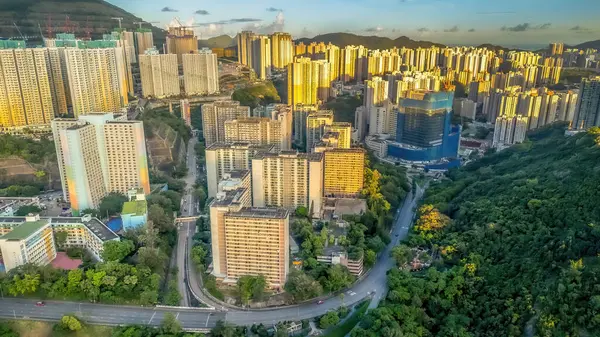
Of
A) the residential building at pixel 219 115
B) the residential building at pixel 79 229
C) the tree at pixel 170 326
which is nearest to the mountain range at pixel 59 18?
the residential building at pixel 219 115

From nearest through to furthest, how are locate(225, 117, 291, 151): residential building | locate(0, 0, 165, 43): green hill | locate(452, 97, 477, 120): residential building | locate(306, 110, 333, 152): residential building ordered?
locate(225, 117, 291, 151): residential building, locate(306, 110, 333, 152): residential building, locate(0, 0, 165, 43): green hill, locate(452, 97, 477, 120): residential building

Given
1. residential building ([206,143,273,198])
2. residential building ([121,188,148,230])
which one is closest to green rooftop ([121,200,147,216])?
residential building ([121,188,148,230])

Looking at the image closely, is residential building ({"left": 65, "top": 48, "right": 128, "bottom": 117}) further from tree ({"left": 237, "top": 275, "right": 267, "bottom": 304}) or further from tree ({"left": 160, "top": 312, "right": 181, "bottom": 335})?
tree ({"left": 160, "top": 312, "right": 181, "bottom": 335})

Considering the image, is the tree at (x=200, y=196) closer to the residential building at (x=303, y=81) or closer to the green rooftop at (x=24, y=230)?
the green rooftop at (x=24, y=230)

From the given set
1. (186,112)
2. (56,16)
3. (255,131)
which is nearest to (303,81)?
(186,112)

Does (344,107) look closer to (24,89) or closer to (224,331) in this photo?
(24,89)

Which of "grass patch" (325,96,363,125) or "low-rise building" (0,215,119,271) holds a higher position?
"grass patch" (325,96,363,125)
